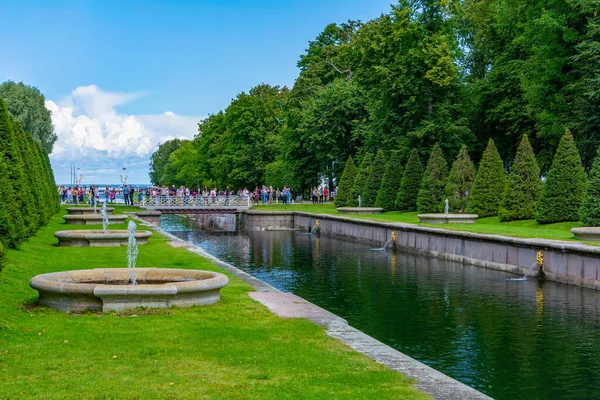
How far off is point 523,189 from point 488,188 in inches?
187

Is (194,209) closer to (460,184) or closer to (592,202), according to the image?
(460,184)

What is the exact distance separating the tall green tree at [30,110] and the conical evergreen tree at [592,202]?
202ft

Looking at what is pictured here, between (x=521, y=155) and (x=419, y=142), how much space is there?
16.9 meters

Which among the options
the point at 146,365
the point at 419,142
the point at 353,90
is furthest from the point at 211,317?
the point at 353,90

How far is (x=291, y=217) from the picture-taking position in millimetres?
58906

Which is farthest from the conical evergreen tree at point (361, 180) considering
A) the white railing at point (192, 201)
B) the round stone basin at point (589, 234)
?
the round stone basin at point (589, 234)

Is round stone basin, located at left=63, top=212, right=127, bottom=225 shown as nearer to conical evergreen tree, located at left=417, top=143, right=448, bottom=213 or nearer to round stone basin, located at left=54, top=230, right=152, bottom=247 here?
round stone basin, located at left=54, top=230, right=152, bottom=247

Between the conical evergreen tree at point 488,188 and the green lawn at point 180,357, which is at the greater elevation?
the conical evergreen tree at point 488,188

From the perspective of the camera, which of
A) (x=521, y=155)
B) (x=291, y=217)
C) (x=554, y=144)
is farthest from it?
(x=291, y=217)

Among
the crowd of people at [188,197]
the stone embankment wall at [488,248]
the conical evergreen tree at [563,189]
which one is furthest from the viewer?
the crowd of people at [188,197]

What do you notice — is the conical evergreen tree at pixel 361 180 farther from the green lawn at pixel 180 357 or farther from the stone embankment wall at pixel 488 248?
the green lawn at pixel 180 357

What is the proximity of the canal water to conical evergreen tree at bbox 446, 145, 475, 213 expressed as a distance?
38.4ft

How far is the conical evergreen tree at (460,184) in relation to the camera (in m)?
44.6

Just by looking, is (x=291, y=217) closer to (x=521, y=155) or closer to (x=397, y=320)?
(x=521, y=155)
